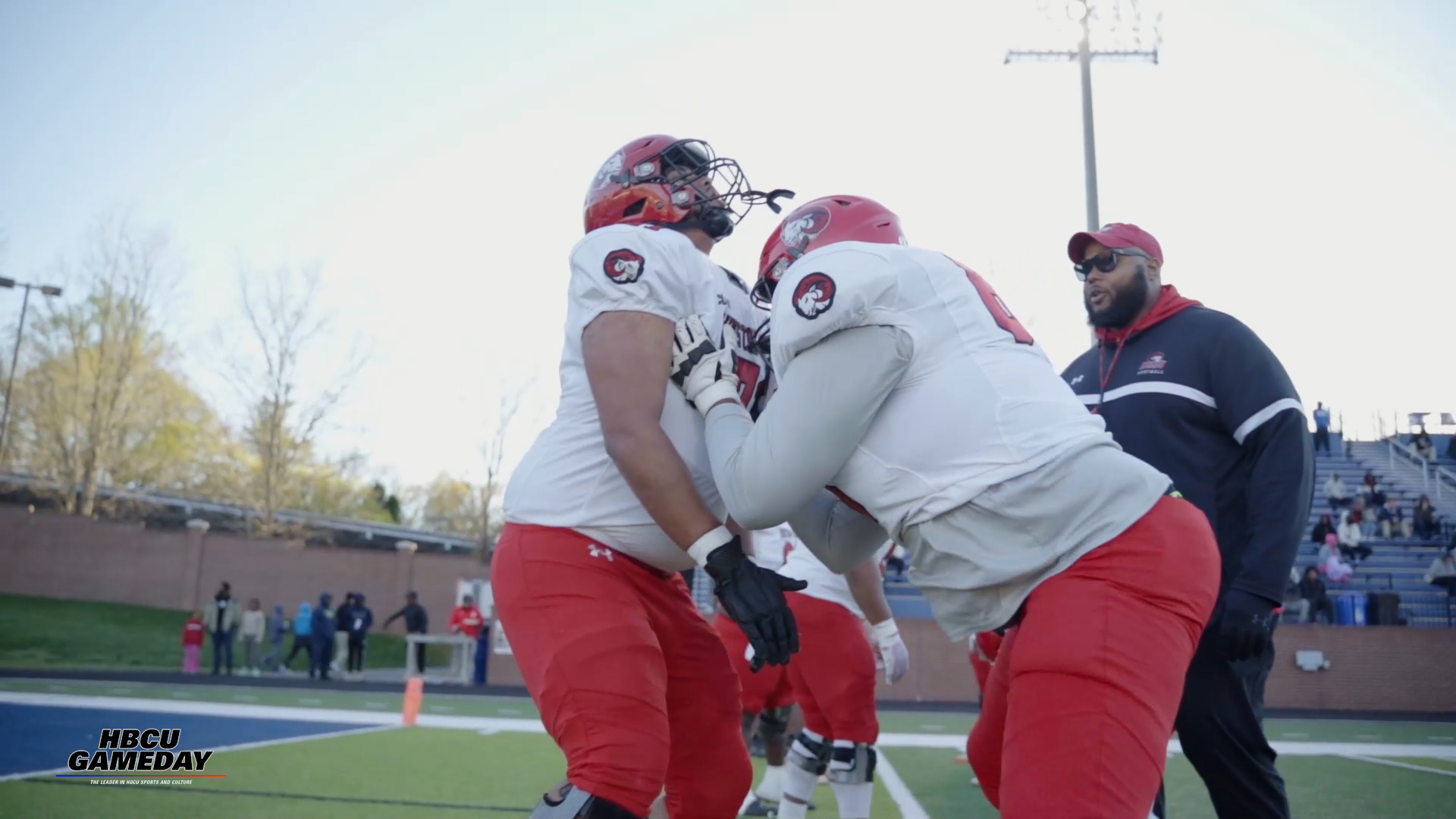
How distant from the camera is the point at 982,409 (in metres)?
2.19

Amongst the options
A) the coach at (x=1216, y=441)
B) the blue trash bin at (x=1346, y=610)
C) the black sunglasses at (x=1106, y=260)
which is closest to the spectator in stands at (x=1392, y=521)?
the blue trash bin at (x=1346, y=610)

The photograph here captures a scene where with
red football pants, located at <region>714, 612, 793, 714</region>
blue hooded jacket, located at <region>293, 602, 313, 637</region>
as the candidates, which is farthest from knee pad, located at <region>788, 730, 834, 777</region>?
blue hooded jacket, located at <region>293, 602, 313, 637</region>

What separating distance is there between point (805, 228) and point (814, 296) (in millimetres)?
641

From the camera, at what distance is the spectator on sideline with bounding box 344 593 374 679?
2292cm

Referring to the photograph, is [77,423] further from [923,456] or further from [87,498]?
[923,456]

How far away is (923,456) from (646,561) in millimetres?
889

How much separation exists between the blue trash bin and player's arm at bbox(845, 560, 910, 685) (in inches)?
620

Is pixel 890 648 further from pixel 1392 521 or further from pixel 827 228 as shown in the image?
pixel 1392 521

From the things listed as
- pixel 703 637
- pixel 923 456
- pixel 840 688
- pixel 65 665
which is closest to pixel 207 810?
pixel 840 688

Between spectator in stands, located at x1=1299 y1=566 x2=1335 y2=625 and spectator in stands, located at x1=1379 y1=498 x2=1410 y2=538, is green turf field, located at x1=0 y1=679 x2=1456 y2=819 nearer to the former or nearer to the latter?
spectator in stands, located at x1=1299 y1=566 x2=1335 y2=625

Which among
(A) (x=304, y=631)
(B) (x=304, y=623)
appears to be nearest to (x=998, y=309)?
(A) (x=304, y=631)

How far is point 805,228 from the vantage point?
2.82 metres

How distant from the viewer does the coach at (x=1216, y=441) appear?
3.50 meters

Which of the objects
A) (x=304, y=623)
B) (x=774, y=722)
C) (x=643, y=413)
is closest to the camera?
(x=643, y=413)
